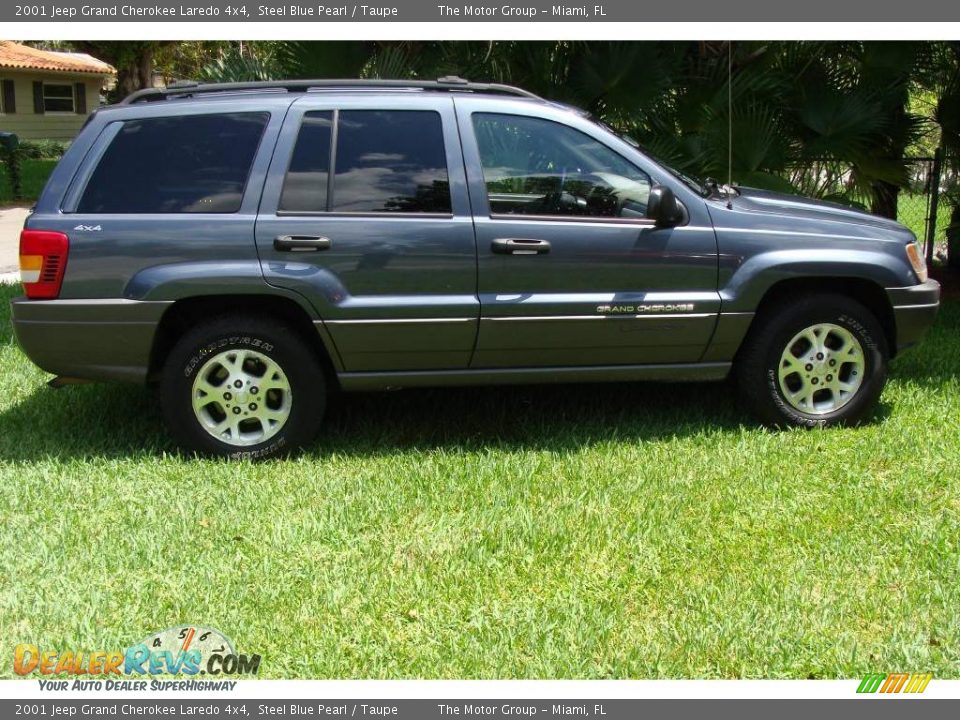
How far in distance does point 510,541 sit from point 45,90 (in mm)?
33712

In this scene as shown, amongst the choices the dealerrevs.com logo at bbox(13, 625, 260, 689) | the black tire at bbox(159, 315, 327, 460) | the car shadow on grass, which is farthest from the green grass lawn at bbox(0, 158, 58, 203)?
the dealerrevs.com logo at bbox(13, 625, 260, 689)

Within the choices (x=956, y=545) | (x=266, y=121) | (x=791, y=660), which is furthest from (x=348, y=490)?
(x=956, y=545)

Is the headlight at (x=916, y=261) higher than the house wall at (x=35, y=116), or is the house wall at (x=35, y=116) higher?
the house wall at (x=35, y=116)

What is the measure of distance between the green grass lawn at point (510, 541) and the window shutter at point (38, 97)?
30331mm

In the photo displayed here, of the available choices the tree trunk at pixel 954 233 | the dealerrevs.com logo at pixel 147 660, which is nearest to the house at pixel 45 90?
the tree trunk at pixel 954 233

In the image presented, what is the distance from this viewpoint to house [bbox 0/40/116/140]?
31562 mm

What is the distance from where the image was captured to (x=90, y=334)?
501 cm

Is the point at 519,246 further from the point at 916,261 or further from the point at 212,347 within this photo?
the point at 916,261

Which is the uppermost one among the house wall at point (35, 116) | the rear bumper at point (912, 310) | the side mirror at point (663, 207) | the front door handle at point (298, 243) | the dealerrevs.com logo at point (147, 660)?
the house wall at point (35, 116)

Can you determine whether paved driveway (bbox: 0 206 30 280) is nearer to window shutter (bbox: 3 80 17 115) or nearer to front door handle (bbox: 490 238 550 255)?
front door handle (bbox: 490 238 550 255)

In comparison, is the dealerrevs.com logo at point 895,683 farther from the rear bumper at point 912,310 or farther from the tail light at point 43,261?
the tail light at point 43,261

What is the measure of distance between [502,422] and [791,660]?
273 cm

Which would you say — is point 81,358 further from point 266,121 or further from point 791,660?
point 791,660

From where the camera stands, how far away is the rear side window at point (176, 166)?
503 cm
